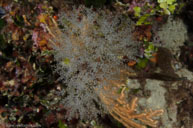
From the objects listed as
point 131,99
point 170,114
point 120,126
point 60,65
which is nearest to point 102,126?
point 120,126

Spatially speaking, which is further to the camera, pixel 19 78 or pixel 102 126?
pixel 102 126

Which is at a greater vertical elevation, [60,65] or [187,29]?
[187,29]

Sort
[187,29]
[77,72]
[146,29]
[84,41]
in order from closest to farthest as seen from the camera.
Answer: [84,41]
[77,72]
[146,29]
[187,29]

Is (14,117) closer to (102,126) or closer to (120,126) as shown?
(102,126)

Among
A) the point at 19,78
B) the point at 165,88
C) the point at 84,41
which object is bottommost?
the point at 165,88

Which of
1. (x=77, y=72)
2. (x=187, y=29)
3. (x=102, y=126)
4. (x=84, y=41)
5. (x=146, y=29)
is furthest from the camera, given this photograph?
(x=102, y=126)

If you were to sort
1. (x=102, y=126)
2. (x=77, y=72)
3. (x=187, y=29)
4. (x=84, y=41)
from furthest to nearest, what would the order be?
(x=102, y=126) → (x=187, y=29) → (x=77, y=72) → (x=84, y=41)

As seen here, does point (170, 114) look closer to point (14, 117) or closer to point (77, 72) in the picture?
point (77, 72)

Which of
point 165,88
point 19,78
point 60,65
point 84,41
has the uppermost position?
point 84,41

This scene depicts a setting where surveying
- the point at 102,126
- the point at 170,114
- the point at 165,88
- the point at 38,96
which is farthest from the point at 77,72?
the point at 170,114
